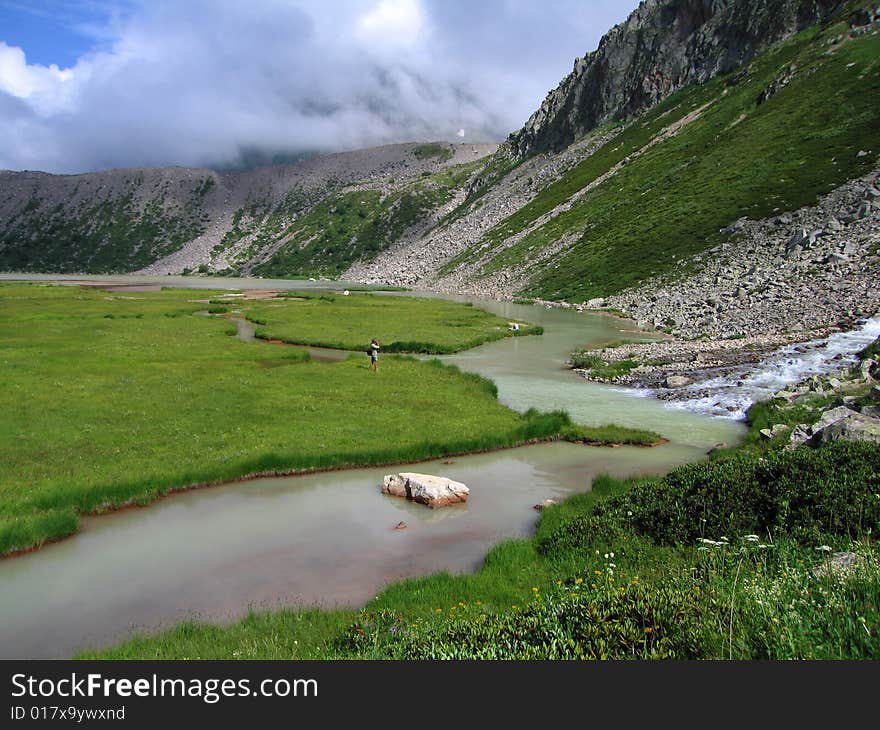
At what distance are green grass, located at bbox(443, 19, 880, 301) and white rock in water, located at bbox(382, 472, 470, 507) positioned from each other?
79.3 m

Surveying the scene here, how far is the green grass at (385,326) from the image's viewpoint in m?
61.8

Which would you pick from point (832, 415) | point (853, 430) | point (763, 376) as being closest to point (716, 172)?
point (763, 376)

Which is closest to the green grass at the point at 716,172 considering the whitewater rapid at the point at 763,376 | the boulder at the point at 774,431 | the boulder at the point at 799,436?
the whitewater rapid at the point at 763,376

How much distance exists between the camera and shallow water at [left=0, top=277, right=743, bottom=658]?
47.6 ft

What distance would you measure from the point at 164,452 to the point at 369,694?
22730 mm

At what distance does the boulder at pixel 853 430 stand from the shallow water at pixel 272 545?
6827 millimetres

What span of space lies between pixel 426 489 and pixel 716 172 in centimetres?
11819

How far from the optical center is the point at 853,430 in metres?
18.9

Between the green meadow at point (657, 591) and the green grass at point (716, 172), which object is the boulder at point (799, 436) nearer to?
the green meadow at point (657, 591)

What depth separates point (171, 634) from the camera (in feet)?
41.3

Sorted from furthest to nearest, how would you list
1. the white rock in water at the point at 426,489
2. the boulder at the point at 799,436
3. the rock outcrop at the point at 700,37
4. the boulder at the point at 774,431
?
the rock outcrop at the point at 700,37, the boulder at the point at 774,431, the boulder at the point at 799,436, the white rock in water at the point at 426,489

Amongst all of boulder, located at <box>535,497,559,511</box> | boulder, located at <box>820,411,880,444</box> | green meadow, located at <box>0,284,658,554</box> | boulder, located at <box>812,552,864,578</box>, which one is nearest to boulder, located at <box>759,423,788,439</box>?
green meadow, located at <box>0,284,658,554</box>

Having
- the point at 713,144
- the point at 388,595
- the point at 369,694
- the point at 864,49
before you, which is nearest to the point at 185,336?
the point at 388,595

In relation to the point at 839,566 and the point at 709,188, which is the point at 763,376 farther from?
the point at 709,188
